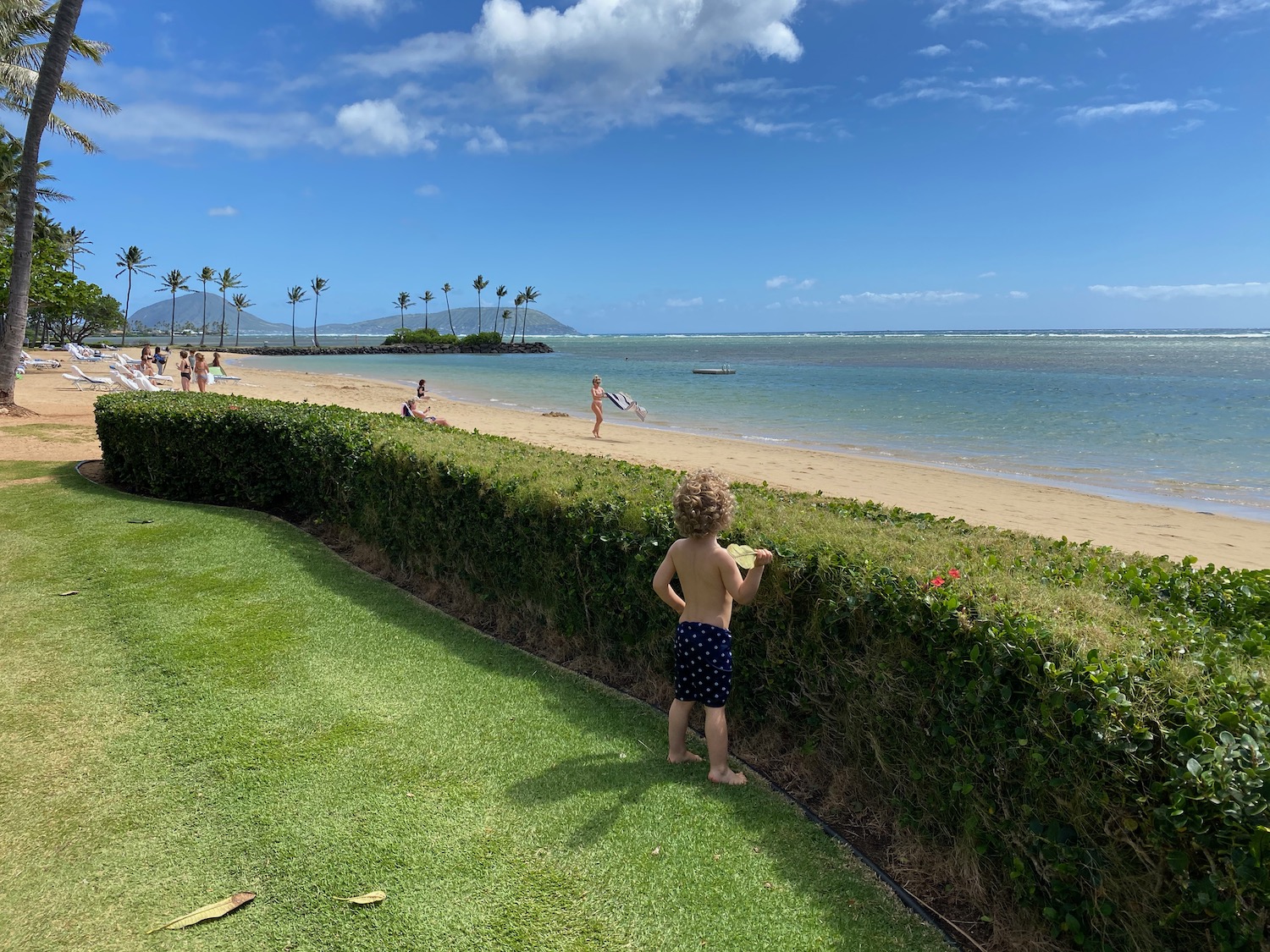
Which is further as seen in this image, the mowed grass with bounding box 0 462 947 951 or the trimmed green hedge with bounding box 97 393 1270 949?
the mowed grass with bounding box 0 462 947 951

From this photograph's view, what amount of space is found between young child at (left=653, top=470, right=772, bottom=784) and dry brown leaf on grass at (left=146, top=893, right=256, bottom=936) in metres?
2.01

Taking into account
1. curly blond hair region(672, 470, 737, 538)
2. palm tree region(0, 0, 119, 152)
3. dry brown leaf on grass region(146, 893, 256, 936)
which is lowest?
dry brown leaf on grass region(146, 893, 256, 936)

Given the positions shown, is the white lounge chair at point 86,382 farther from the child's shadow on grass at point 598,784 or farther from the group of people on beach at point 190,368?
the child's shadow on grass at point 598,784

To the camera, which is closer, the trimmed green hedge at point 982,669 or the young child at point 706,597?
the trimmed green hedge at point 982,669

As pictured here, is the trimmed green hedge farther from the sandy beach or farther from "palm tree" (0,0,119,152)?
"palm tree" (0,0,119,152)

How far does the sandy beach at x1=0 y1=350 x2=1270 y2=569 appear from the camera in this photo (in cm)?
1088

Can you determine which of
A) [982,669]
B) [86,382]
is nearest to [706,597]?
[982,669]

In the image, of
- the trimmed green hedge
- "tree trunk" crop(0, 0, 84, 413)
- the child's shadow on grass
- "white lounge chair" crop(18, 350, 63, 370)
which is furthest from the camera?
"white lounge chair" crop(18, 350, 63, 370)

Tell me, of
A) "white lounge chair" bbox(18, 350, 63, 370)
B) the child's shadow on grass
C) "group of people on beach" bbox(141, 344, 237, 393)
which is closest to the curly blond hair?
the child's shadow on grass

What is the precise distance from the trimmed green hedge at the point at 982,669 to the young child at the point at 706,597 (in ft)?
1.12

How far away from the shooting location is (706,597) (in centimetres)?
345

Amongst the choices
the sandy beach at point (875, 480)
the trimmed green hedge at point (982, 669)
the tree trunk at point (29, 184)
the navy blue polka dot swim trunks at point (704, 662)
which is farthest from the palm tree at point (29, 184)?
the navy blue polka dot swim trunks at point (704, 662)

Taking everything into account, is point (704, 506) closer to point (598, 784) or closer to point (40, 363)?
point (598, 784)

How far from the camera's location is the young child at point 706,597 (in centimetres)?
335
